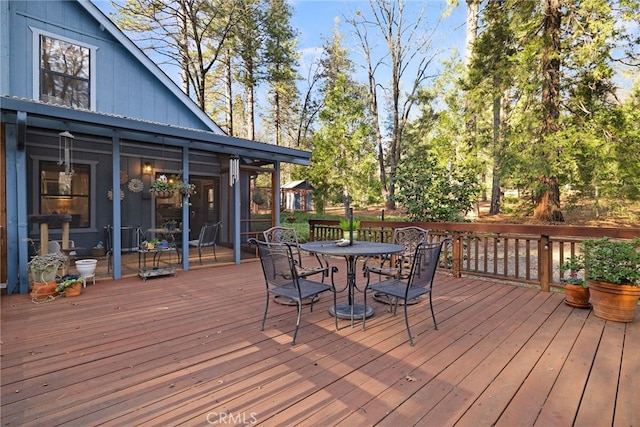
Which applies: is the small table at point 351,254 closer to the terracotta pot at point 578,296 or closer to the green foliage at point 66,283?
the terracotta pot at point 578,296

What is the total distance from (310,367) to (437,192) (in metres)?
5.32

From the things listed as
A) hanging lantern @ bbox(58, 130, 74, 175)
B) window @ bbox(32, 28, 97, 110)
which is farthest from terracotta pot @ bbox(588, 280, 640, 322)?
window @ bbox(32, 28, 97, 110)

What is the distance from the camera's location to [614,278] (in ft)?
10.5

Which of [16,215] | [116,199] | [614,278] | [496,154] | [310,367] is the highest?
[496,154]

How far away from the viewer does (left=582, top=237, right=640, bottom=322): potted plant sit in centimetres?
318

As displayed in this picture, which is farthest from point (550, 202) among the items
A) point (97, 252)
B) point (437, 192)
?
point (97, 252)

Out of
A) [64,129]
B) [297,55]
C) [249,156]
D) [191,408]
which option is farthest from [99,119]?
[297,55]

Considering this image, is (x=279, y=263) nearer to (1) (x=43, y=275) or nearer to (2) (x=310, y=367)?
(2) (x=310, y=367)

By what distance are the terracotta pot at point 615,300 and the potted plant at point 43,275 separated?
635 cm

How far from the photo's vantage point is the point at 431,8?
16.3 meters

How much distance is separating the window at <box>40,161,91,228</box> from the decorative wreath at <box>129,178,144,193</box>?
83 centimetres

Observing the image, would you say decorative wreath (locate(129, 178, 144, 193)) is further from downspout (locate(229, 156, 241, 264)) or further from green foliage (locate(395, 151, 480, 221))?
green foliage (locate(395, 151, 480, 221))

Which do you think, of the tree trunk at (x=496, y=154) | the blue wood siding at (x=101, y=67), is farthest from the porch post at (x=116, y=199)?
the tree trunk at (x=496, y=154)

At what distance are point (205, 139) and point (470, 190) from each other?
212 inches
